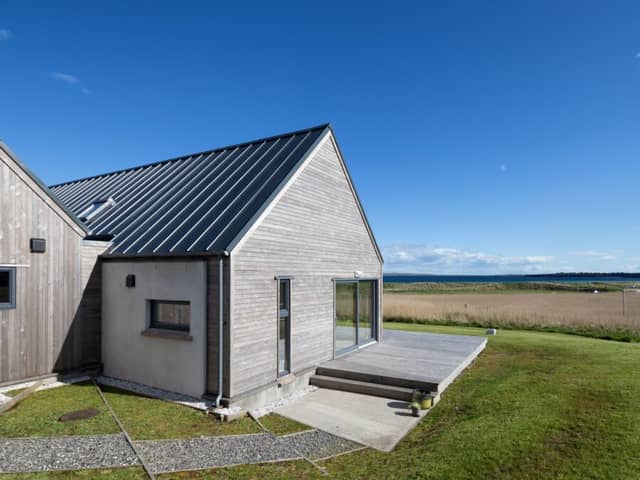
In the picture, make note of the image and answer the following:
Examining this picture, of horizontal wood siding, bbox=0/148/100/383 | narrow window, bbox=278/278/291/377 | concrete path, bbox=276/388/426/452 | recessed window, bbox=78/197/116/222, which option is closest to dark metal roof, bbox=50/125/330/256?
recessed window, bbox=78/197/116/222

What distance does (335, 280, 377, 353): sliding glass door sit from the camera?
11.3m

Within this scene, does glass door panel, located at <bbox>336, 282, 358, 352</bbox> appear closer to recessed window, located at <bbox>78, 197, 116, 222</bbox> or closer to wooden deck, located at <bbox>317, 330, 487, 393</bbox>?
wooden deck, located at <bbox>317, 330, 487, 393</bbox>

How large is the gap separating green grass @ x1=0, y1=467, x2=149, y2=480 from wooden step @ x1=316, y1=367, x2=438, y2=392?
5508 millimetres

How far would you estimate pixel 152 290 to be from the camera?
8219 millimetres

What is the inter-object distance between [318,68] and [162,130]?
27.0 feet

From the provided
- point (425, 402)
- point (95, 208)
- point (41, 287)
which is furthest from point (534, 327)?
point (41, 287)

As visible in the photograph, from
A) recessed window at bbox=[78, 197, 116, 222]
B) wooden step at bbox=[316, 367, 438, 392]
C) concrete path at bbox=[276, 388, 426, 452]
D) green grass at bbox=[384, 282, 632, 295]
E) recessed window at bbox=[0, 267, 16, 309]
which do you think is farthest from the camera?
green grass at bbox=[384, 282, 632, 295]

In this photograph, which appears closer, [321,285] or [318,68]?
[321,285]

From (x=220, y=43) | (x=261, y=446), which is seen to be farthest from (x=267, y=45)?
(x=261, y=446)

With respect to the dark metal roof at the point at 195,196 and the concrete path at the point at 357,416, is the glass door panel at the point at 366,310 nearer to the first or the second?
the concrete path at the point at 357,416

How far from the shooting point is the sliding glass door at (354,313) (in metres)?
11.3

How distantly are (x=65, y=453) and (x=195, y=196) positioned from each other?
643 centimetres

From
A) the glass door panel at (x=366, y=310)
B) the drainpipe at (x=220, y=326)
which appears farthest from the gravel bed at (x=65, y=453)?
the glass door panel at (x=366, y=310)

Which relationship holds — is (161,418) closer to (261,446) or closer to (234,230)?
(261,446)
